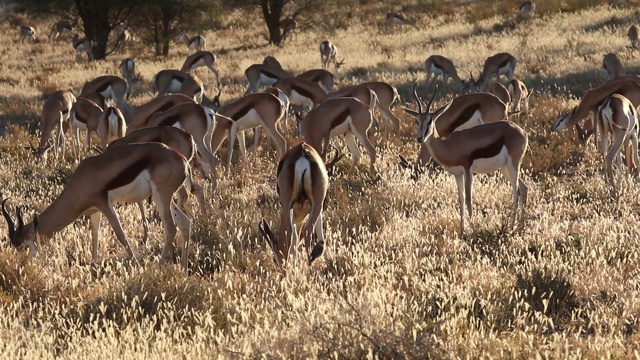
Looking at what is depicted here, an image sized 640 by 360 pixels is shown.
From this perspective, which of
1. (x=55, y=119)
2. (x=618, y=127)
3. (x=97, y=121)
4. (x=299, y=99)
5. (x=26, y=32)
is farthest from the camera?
(x=26, y=32)

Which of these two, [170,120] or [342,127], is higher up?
[170,120]

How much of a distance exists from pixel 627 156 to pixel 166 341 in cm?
774

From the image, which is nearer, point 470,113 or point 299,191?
point 299,191

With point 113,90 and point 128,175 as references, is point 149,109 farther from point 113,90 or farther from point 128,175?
point 113,90

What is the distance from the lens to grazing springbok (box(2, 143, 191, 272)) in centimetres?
710

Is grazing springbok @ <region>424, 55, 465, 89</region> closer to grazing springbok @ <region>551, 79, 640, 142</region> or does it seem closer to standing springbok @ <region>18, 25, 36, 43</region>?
grazing springbok @ <region>551, 79, 640, 142</region>

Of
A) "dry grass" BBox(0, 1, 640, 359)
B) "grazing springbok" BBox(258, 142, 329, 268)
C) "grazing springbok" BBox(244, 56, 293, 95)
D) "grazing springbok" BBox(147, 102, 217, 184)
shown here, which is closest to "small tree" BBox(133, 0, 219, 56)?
"grazing springbok" BBox(244, 56, 293, 95)

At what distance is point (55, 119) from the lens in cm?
1420

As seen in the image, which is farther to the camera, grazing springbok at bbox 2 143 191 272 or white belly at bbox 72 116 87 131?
white belly at bbox 72 116 87 131

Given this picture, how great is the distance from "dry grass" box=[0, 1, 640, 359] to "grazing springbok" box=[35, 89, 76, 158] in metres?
0.60

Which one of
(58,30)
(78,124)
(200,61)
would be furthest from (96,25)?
(78,124)

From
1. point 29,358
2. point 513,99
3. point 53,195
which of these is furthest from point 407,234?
point 513,99

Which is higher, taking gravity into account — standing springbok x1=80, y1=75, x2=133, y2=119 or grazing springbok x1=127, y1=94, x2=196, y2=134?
grazing springbok x1=127, y1=94, x2=196, y2=134

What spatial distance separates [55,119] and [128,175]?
7742mm
